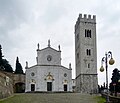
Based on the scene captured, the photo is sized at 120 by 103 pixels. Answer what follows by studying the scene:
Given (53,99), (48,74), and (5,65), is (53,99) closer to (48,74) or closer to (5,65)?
(48,74)

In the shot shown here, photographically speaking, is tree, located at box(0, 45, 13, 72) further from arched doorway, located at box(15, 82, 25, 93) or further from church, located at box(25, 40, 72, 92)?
church, located at box(25, 40, 72, 92)

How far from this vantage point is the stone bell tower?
62781 mm

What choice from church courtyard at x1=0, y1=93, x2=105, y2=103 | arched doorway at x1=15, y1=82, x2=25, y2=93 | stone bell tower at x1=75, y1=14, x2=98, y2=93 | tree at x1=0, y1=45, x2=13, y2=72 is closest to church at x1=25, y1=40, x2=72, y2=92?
stone bell tower at x1=75, y1=14, x2=98, y2=93

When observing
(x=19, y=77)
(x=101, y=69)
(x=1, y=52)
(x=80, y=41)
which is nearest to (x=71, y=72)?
(x=80, y=41)

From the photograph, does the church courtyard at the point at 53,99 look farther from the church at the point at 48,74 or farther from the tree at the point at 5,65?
the tree at the point at 5,65

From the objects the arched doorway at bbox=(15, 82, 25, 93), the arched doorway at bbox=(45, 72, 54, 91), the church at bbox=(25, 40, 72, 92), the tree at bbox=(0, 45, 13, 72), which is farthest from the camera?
the tree at bbox=(0, 45, 13, 72)

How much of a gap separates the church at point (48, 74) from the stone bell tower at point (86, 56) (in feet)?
9.51

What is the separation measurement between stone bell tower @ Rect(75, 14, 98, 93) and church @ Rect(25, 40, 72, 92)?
2.90 m

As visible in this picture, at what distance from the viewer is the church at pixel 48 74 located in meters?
63.3

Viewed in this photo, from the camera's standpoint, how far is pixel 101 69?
26.7 meters

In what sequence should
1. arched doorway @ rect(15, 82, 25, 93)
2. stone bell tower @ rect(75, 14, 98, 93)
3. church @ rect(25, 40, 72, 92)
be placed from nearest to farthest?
stone bell tower @ rect(75, 14, 98, 93) → church @ rect(25, 40, 72, 92) → arched doorway @ rect(15, 82, 25, 93)

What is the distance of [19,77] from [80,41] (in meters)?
16.5

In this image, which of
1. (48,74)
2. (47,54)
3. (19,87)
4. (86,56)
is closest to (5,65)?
(19,87)

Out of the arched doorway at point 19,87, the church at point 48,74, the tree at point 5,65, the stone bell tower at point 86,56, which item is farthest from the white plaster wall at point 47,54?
the tree at point 5,65
